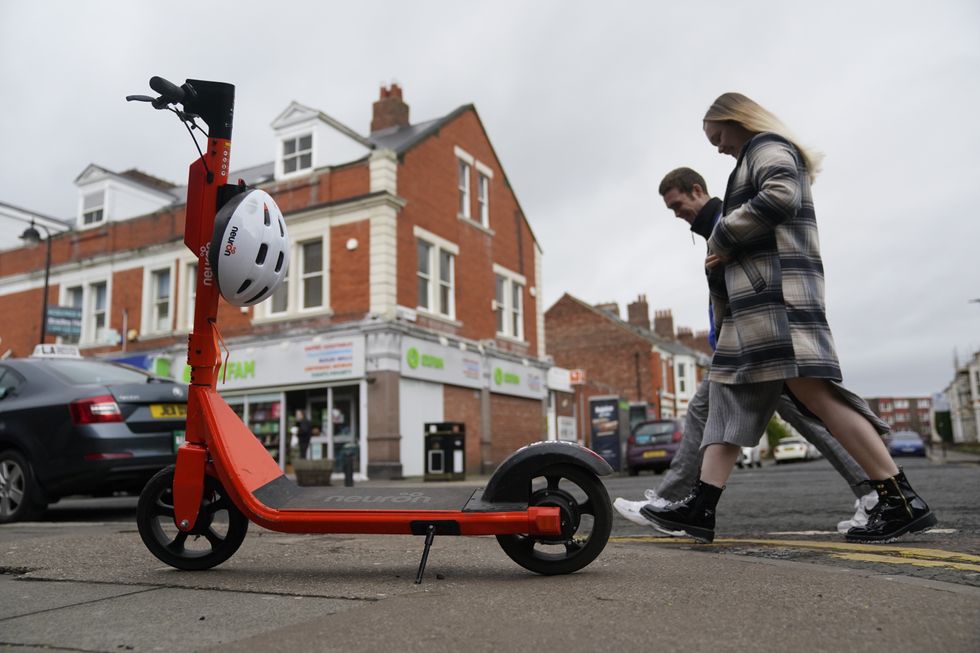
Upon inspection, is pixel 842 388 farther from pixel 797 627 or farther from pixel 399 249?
pixel 399 249

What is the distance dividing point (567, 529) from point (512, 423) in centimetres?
2126

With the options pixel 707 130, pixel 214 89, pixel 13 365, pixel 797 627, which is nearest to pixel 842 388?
pixel 707 130

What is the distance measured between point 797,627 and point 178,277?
23543mm

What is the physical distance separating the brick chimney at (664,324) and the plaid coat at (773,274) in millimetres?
51819

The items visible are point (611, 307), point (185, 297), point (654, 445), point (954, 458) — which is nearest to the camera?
point (654, 445)

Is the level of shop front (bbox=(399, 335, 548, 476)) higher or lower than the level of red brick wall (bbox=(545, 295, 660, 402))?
lower

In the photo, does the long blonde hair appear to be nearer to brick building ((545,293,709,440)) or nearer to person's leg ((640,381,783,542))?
person's leg ((640,381,783,542))

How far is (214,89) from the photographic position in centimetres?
364

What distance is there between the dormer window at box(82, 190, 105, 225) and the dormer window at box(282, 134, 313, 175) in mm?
7804

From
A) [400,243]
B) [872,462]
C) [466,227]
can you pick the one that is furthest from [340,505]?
[466,227]

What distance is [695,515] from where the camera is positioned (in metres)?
3.81

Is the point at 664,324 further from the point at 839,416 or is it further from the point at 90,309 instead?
the point at 839,416

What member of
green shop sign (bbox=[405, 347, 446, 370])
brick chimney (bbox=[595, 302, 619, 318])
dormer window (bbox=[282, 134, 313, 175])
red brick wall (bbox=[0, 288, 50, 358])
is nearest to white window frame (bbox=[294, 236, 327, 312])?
dormer window (bbox=[282, 134, 313, 175])

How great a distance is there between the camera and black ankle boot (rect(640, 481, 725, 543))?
3.80m
